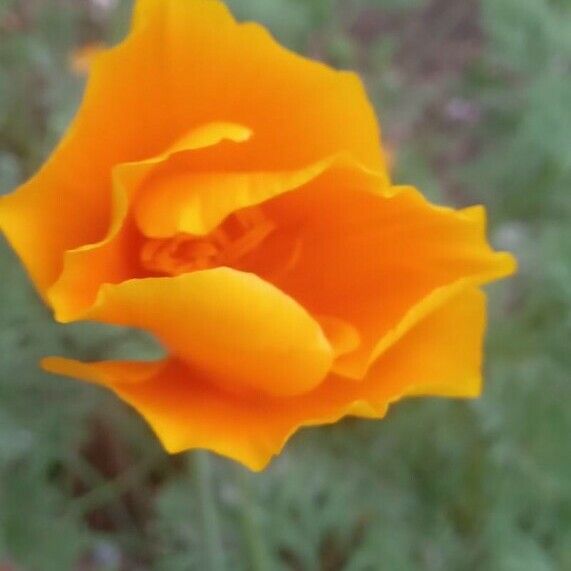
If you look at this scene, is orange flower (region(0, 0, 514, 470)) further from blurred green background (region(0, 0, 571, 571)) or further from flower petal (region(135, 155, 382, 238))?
blurred green background (region(0, 0, 571, 571))

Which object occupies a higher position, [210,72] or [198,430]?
[210,72]

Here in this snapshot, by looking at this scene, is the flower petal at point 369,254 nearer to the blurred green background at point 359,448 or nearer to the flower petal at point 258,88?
the flower petal at point 258,88

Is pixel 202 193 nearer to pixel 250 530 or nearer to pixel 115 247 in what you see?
pixel 115 247

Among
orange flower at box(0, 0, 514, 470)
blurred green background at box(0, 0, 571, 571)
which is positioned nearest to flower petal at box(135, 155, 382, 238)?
orange flower at box(0, 0, 514, 470)

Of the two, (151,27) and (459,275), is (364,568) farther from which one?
(151,27)

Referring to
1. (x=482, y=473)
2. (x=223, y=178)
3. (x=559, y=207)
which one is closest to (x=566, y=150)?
(x=559, y=207)

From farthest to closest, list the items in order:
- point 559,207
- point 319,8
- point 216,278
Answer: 1. point 559,207
2. point 319,8
3. point 216,278

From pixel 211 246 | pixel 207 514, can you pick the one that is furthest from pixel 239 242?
pixel 207 514

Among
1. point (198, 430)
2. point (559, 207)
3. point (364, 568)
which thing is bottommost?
point (364, 568)
